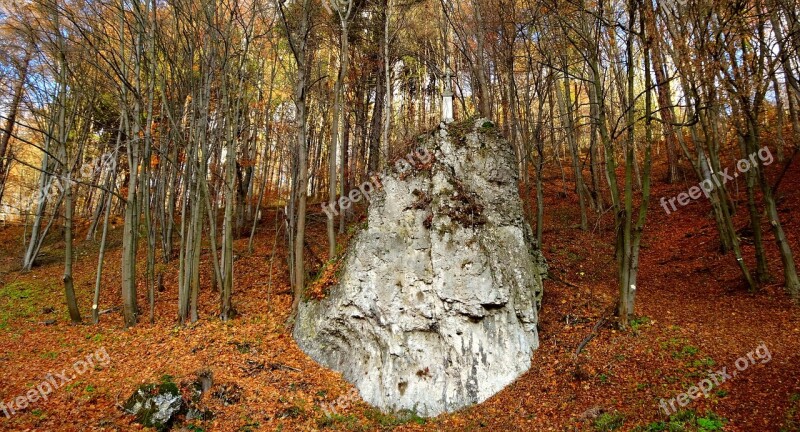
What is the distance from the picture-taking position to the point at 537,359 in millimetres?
7590

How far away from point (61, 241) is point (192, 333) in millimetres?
14959

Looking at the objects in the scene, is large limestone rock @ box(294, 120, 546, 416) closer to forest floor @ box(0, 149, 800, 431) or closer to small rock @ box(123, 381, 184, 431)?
forest floor @ box(0, 149, 800, 431)

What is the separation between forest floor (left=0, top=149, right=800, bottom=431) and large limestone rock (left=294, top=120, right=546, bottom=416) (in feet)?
1.31

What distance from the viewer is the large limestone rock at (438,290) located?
751 centimetres

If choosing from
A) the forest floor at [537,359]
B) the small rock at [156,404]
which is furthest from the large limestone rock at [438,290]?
the small rock at [156,404]

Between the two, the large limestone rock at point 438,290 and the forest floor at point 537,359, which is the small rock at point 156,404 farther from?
the large limestone rock at point 438,290

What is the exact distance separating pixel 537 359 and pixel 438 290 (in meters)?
2.38

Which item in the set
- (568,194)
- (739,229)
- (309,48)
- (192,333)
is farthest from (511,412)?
(568,194)

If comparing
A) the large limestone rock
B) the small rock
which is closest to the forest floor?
the small rock

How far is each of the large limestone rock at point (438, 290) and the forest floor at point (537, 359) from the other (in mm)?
401

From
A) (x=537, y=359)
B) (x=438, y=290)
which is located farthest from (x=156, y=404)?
(x=537, y=359)

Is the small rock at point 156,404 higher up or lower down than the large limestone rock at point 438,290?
lower down

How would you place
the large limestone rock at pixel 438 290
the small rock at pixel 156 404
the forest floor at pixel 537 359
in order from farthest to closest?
1. the large limestone rock at pixel 438 290
2. the small rock at pixel 156 404
3. the forest floor at pixel 537 359

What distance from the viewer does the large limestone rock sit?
24.6 feet
